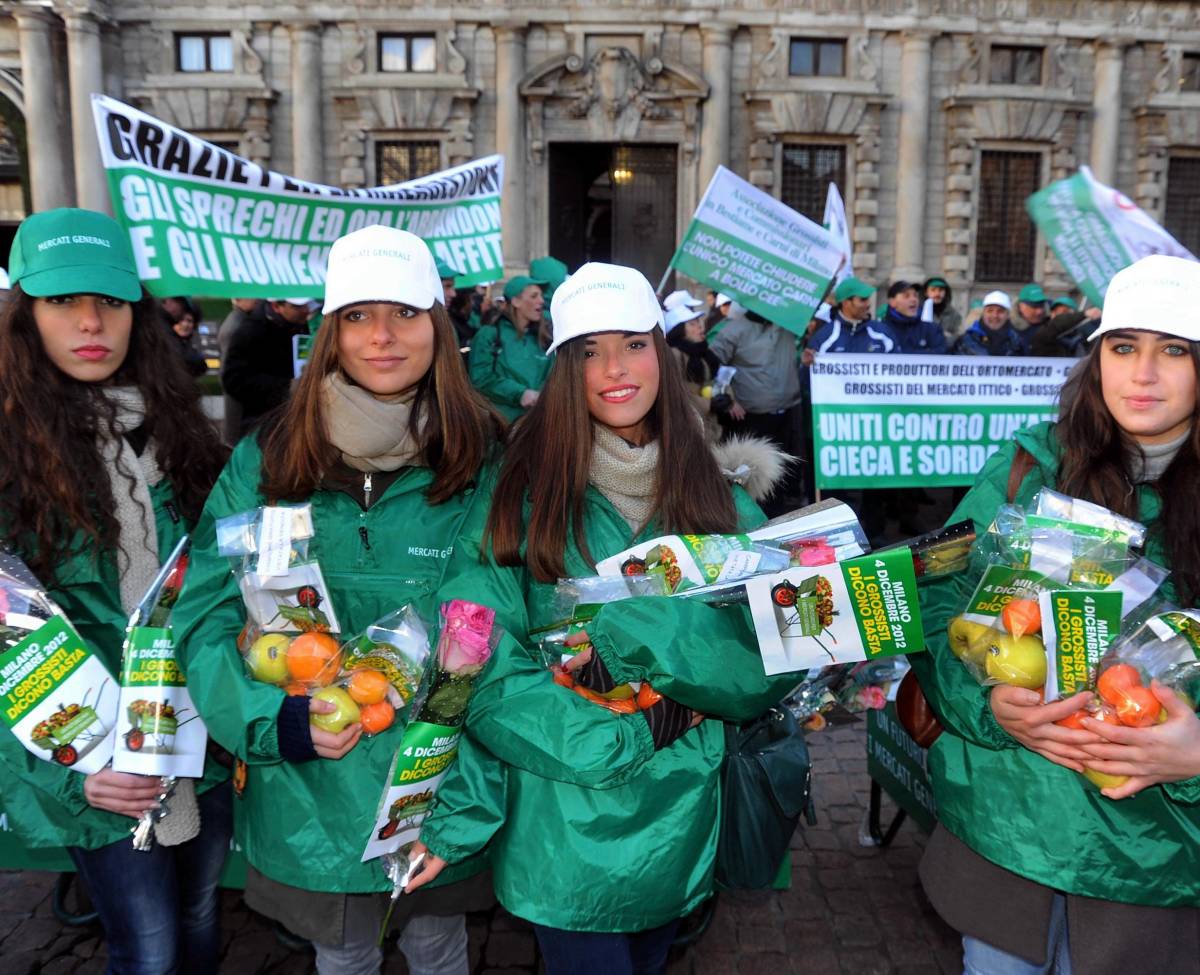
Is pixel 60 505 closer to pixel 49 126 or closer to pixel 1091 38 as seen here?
pixel 49 126

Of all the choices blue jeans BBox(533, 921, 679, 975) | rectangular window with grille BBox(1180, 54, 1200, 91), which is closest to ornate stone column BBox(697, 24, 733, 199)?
rectangular window with grille BBox(1180, 54, 1200, 91)

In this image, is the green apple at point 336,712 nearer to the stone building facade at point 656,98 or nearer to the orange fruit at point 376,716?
the orange fruit at point 376,716

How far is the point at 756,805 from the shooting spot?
6.40ft

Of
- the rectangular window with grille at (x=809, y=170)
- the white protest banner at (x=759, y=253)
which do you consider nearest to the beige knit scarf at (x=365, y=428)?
the white protest banner at (x=759, y=253)

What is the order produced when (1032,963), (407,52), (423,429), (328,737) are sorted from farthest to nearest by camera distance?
1. (407,52)
2. (423,429)
3. (1032,963)
4. (328,737)

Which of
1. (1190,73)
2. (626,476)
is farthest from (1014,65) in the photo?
(626,476)

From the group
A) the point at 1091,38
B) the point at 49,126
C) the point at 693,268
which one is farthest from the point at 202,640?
the point at 1091,38

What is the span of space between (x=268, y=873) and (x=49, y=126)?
22242 mm

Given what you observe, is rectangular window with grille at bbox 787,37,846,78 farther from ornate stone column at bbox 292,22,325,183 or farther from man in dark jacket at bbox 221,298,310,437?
man in dark jacket at bbox 221,298,310,437

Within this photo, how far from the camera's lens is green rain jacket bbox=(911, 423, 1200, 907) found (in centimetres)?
179

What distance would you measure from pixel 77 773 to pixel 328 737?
646 mm

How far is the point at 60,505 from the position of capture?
6.83ft

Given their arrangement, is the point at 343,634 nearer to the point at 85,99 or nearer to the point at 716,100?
the point at 716,100

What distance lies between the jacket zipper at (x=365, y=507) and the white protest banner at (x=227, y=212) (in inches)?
103
